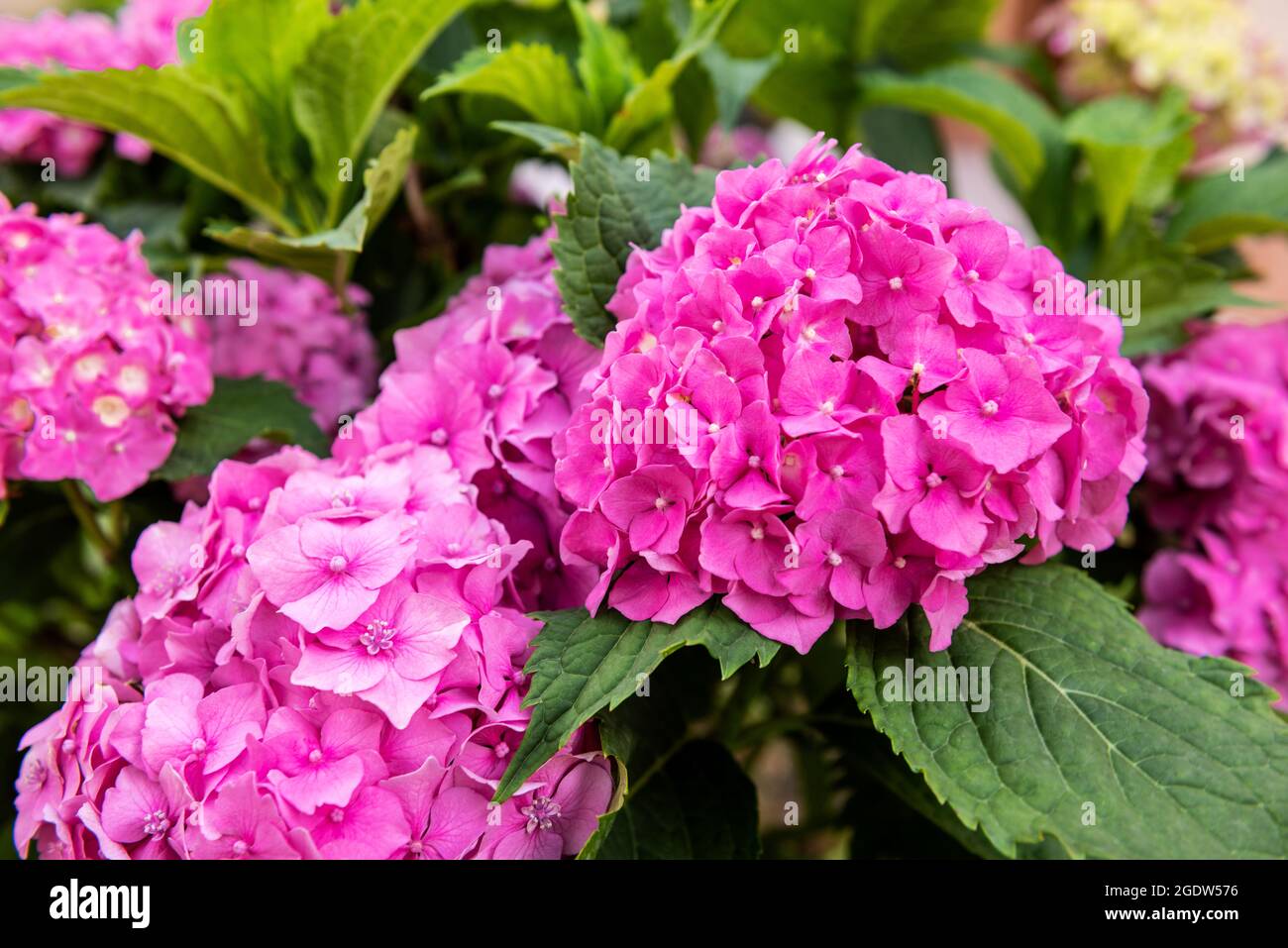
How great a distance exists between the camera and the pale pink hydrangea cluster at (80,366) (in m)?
0.76

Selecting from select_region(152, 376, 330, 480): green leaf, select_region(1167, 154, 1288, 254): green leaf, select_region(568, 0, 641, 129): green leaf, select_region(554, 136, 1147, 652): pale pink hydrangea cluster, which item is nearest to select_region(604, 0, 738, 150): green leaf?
select_region(568, 0, 641, 129): green leaf

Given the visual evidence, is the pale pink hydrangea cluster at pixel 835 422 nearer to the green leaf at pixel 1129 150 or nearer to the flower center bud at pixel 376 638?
the flower center bud at pixel 376 638

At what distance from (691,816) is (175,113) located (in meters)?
0.71

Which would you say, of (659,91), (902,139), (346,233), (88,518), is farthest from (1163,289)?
(88,518)

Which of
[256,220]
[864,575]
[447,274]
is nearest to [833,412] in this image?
[864,575]

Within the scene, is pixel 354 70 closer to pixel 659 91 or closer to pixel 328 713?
pixel 659 91

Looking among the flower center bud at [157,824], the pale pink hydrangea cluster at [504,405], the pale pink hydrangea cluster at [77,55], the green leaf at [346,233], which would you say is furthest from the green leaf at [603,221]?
the pale pink hydrangea cluster at [77,55]

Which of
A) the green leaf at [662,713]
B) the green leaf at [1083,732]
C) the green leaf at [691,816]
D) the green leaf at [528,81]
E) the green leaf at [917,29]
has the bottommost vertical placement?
the green leaf at [691,816]

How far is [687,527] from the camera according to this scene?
0.60m

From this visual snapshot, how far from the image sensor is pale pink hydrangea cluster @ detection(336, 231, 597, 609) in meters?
0.69

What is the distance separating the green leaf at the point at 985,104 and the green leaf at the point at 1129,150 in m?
0.04

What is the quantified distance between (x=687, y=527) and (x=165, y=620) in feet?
1.12

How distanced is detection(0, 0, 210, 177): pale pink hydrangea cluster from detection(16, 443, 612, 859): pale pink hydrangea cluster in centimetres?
71

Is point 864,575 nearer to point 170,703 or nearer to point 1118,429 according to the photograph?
point 1118,429
